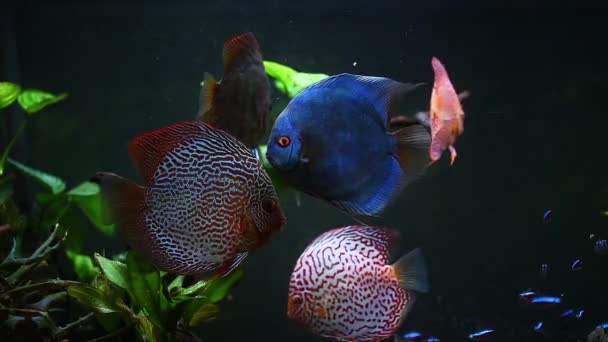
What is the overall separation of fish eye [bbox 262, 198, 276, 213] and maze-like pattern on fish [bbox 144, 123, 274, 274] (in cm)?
1

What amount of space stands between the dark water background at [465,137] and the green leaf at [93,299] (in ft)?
4.31

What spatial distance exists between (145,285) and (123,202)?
92cm

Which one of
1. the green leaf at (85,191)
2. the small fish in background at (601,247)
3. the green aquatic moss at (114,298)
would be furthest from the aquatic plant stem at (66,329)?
the small fish in background at (601,247)

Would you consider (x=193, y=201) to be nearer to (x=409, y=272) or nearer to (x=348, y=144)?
(x=348, y=144)

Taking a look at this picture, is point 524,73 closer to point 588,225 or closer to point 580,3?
point 580,3

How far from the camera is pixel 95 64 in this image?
11.9 ft

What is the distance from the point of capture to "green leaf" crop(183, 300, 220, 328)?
2.07 meters

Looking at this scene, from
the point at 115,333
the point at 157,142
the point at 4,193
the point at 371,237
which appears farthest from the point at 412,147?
the point at 4,193

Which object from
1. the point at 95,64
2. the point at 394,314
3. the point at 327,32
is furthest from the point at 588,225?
the point at 95,64

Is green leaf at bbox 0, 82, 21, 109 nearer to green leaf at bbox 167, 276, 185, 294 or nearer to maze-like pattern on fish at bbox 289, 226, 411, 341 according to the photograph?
green leaf at bbox 167, 276, 185, 294

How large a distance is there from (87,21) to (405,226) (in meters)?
2.67

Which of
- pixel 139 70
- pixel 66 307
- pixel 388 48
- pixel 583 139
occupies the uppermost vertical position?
pixel 388 48

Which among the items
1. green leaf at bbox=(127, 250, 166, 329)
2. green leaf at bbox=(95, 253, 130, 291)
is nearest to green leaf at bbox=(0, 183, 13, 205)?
green leaf at bbox=(95, 253, 130, 291)

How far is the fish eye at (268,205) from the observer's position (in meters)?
1.25
